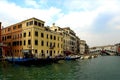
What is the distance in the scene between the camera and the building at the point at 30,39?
164ft

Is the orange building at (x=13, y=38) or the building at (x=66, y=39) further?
the building at (x=66, y=39)

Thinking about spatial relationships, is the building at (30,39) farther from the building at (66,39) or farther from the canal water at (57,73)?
the canal water at (57,73)

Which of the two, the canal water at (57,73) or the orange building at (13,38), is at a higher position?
the orange building at (13,38)

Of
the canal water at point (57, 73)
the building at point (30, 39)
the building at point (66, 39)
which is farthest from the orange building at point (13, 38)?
the canal water at point (57, 73)

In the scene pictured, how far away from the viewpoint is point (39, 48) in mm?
52156

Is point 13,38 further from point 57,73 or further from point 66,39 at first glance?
point 57,73

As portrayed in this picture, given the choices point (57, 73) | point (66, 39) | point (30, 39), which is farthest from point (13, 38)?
point (57, 73)

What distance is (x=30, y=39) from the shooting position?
50000 millimetres

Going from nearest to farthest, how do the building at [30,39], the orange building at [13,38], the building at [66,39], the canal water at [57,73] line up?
the canal water at [57,73], the building at [30,39], the orange building at [13,38], the building at [66,39]

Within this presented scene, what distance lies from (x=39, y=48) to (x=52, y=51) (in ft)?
27.7

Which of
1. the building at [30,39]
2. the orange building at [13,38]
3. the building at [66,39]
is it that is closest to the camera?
the building at [30,39]

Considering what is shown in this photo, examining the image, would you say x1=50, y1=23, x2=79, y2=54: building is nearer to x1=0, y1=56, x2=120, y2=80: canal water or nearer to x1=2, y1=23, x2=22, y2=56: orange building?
x1=2, y1=23, x2=22, y2=56: orange building

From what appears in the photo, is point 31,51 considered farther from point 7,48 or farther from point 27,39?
point 7,48

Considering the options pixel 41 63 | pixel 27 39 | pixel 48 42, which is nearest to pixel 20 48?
pixel 27 39
